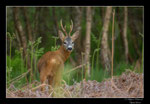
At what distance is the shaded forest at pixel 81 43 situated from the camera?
311 inches

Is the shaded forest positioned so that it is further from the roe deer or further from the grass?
the roe deer

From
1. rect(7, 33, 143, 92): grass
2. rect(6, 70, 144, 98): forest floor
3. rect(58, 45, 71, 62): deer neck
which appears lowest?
rect(6, 70, 144, 98): forest floor

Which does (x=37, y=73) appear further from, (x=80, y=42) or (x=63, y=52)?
(x=80, y=42)

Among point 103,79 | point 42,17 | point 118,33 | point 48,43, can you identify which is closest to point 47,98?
point 103,79

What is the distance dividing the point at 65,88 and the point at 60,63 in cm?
104

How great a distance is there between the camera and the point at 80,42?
40.1 ft

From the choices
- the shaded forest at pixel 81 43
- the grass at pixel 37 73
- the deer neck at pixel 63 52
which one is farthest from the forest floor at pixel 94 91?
the deer neck at pixel 63 52

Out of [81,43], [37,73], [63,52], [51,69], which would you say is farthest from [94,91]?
[81,43]

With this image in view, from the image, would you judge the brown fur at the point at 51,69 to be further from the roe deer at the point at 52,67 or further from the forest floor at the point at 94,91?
the forest floor at the point at 94,91

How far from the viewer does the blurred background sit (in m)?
8.08

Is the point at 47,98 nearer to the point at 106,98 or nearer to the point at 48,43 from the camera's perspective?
the point at 106,98

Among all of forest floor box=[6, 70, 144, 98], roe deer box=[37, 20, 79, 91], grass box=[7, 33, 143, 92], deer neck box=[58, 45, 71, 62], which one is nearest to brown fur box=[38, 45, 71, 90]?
roe deer box=[37, 20, 79, 91]

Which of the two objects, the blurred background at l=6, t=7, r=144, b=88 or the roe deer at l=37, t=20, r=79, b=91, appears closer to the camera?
the roe deer at l=37, t=20, r=79, b=91
